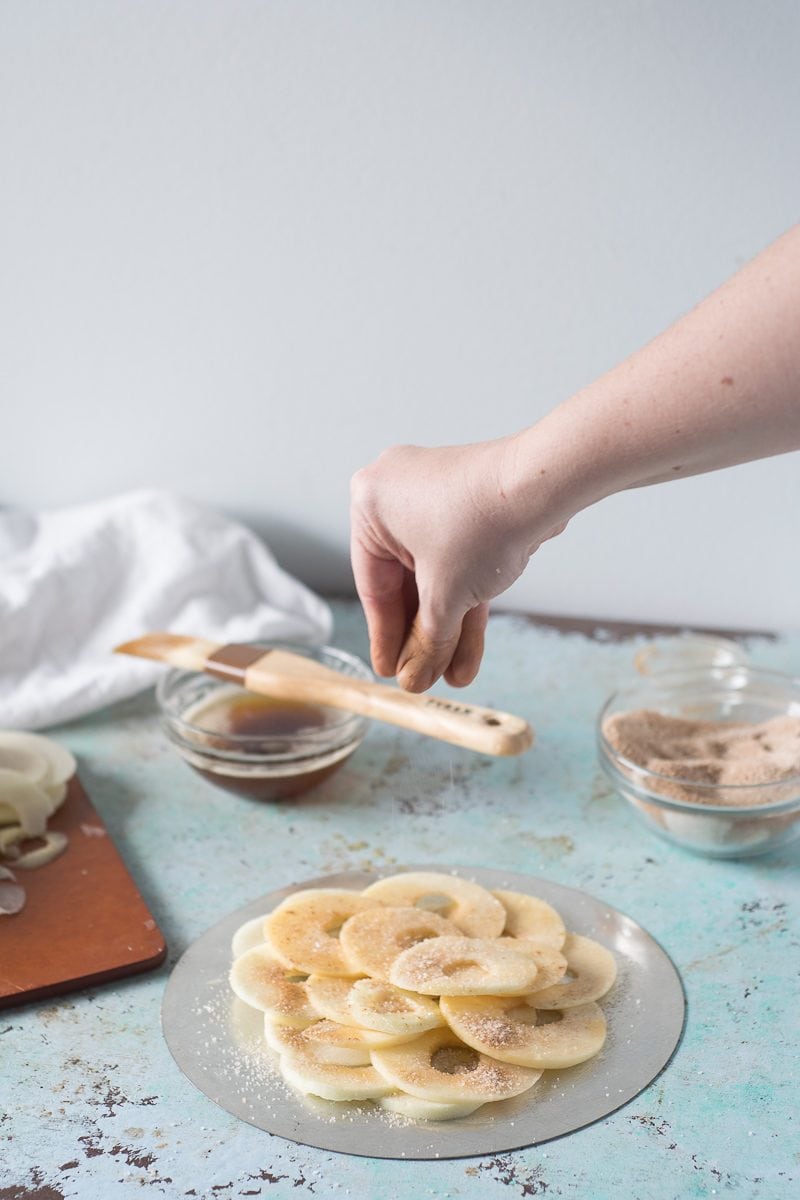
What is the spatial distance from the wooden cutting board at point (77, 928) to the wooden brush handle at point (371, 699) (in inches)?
7.8

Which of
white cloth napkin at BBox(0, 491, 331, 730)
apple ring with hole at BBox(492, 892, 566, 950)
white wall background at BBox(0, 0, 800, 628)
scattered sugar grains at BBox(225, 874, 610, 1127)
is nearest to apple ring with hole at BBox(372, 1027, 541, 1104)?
scattered sugar grains at BBox(225, 874, 610, 1127)

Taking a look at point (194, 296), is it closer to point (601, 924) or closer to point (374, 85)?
point (374, 85)

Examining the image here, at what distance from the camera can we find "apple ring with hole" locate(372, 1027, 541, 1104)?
29.9 inches

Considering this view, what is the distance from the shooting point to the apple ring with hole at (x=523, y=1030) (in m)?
0.79

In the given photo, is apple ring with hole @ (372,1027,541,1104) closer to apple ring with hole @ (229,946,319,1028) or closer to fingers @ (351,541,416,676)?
apple ring with hole @ (229,946,319,1028)

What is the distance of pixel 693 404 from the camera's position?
26.2 inches

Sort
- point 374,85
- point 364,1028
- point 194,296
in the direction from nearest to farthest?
1. point 364,1028
2. point 374,85
3. point 194,296

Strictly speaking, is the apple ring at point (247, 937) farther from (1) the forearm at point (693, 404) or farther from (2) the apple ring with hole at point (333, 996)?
(1) the forearm at point (693, 404)

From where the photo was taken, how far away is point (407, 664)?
0.95 metres

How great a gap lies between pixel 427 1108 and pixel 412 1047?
0.17 ft

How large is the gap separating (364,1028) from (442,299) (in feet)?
2.87

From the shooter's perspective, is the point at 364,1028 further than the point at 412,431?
No

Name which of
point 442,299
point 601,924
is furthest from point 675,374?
point 442,299

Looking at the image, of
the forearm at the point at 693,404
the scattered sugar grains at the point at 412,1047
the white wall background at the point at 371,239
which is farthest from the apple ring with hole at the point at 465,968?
the white wall background at the point at 371,239
